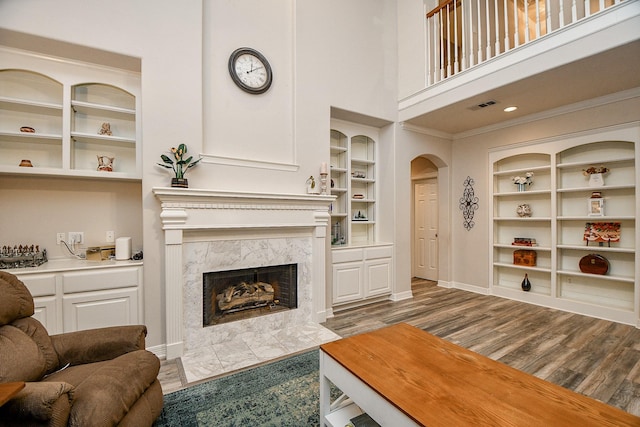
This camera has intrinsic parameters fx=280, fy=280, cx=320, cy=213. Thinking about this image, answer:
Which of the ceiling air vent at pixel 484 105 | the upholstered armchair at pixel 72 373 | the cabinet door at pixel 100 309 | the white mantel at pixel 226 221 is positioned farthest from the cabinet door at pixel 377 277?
A: the upholstered armchair at pixel 72 373

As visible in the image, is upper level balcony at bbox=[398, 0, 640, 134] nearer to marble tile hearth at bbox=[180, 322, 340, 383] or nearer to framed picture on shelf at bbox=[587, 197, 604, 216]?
framed picture on shelf at bbox=[587, 197, 604, 216]

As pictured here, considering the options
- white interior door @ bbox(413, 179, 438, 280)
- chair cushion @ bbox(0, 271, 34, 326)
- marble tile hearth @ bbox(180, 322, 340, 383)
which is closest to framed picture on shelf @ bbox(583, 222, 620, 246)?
white interior door @ bbox(413, 179, 438, 280)

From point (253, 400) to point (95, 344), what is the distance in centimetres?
110

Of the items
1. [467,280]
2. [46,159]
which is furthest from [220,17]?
[467,280]

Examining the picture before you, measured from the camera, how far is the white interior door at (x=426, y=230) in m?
5.79

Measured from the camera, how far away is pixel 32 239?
266 centimetres

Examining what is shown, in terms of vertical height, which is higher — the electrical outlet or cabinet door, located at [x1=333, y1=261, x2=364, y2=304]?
the electrical outlet

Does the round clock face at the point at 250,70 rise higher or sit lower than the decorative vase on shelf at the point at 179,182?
higher

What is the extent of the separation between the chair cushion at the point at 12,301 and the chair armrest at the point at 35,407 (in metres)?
0.57

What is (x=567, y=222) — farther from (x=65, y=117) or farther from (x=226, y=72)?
(x=65, y=117)

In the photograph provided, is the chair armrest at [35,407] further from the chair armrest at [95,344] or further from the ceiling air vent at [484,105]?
the ceiling air vent at [484,105]

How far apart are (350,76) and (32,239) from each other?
4093 millimetres

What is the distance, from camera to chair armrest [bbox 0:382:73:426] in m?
1.08

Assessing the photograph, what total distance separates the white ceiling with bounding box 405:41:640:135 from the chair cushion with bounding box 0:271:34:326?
4.62 meters
